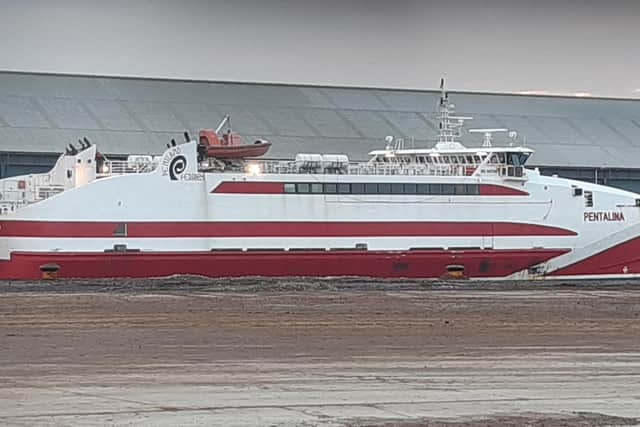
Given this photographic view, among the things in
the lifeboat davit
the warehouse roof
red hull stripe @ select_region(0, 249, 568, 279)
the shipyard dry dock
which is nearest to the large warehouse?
the warehouse roof

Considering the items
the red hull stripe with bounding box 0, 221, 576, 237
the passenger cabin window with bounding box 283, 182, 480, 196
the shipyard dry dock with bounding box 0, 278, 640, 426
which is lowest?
the shipyard dry dock with bounding box 0, 278, 640, 426

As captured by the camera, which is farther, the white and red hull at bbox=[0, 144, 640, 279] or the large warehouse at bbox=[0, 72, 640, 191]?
the large warehouse at bbox=[0, 72, 640, 191]

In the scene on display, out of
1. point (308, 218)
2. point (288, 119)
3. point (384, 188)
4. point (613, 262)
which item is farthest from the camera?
point (288, 119)

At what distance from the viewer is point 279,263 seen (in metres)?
50.5

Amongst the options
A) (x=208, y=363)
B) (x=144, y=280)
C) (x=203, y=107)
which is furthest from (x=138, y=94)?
(x=208, y=363)

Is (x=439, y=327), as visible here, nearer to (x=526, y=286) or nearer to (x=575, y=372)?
(x=575, y=372)

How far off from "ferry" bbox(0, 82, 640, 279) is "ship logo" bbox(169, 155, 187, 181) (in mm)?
37

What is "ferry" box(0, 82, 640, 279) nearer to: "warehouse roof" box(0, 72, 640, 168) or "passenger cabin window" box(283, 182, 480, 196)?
"passenger cabin window" box(283, 182, 480, 196)

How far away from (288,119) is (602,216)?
2330 centimetres

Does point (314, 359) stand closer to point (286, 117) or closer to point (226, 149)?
point (226, 149)

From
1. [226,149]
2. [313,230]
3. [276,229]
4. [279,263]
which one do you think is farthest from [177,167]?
[313,230]

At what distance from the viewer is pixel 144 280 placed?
44.8 m

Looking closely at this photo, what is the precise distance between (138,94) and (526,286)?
33.7 meters

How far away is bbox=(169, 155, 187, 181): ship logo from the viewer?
5003 cm
